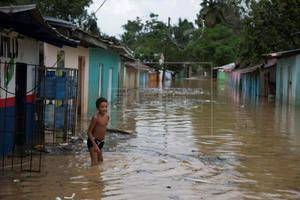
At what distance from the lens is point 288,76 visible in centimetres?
3378

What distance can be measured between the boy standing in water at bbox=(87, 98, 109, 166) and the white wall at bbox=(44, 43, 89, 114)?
13.4 ft

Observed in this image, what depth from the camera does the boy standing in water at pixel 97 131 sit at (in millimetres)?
9922

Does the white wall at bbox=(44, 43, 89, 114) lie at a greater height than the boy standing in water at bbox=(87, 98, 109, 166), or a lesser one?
greater

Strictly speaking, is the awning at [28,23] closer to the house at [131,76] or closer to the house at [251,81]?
the house at [251,81]

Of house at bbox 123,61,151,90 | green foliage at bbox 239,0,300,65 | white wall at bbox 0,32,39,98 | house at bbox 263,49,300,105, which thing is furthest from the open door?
house at bbox 123,61,151,90

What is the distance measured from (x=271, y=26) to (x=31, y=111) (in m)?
25.4

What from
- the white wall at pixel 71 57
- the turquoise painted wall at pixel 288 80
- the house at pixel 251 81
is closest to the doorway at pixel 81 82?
the white wall at pixel 71 57

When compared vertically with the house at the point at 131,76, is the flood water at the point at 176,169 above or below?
below

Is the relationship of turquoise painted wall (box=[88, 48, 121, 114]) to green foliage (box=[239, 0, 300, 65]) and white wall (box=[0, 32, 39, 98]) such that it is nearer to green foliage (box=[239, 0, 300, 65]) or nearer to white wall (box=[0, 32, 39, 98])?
white wall (box=[0, 32, 39, 98])

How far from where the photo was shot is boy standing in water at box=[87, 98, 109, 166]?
992cm

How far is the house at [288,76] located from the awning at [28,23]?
20055 mm

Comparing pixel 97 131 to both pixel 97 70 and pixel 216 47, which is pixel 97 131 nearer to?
pixel 97 70

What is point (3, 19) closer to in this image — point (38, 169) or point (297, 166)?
point (38, 169)

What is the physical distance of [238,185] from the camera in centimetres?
874
